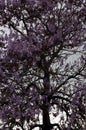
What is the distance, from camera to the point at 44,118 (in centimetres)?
2386

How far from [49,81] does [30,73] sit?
1401 millimetres

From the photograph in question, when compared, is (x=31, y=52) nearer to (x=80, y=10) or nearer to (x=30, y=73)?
(x=30, y=73)

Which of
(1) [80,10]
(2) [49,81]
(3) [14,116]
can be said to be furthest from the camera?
(1) [80,10]

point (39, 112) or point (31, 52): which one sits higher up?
point (31, 52)

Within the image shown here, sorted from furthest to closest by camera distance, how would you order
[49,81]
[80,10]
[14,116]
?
[80,10] < [49,81] < [14,116]

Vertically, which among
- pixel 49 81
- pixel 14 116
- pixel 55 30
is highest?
pixel 55 30

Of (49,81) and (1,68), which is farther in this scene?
(49,81)

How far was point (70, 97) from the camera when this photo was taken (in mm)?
23594

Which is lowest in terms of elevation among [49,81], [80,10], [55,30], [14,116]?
[14,116]

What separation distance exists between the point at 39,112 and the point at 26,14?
20.7 feet

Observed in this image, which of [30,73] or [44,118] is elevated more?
[30,73]

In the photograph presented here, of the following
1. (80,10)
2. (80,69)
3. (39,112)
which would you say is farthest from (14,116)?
(80,10)

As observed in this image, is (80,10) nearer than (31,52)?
No

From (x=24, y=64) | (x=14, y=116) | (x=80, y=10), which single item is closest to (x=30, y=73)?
(x=24, y=64)
